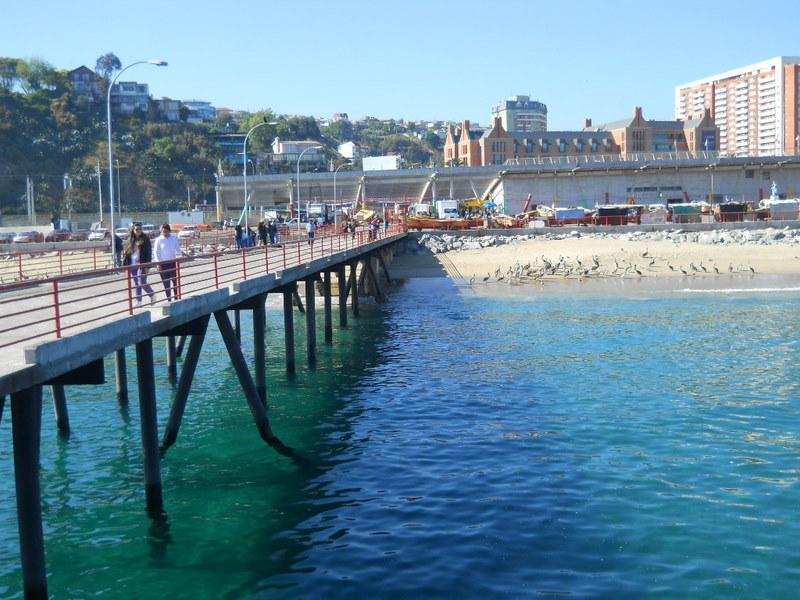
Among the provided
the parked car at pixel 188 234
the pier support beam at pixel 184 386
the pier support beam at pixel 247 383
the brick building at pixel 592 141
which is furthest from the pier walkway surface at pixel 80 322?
the brick building at pixel 592 141

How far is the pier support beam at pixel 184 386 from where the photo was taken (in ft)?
49.5

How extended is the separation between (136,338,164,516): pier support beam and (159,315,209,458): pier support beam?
7.47 ft

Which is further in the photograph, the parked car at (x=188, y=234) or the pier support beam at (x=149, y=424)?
the parked car at (x=188, y=234)

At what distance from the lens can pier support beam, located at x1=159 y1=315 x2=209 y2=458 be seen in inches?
594

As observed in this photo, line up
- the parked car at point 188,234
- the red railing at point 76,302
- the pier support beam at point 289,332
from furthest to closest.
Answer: the parked car at point 188,234 → the pier support beam at point 289,332 → the red railing at point 76,302

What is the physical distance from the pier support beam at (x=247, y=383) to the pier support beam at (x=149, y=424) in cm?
306

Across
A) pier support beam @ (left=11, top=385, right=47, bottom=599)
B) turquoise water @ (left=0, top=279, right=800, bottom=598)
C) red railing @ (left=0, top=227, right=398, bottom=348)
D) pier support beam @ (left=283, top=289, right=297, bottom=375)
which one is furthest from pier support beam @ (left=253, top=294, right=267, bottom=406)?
pier support beam @ (left=11, top=385, right=47, bottom=599)

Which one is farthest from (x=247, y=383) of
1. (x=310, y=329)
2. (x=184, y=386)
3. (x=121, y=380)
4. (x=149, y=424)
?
(x=310, y=329)

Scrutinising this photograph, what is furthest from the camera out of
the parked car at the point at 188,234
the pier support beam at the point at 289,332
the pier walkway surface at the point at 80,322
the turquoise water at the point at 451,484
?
the parked car at the point at 188,234

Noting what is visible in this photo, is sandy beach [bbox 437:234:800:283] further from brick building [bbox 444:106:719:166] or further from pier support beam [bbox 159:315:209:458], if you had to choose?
brick building [bbox 444:106:719:166]

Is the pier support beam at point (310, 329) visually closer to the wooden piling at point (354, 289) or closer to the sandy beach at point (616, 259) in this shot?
the wooden piling at point (354, 289)

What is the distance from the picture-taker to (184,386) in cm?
1525

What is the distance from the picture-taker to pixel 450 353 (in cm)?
2639

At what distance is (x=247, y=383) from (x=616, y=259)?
40385 millimetres
